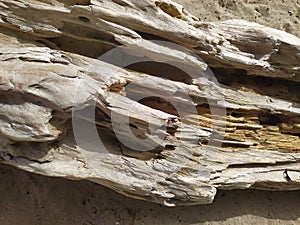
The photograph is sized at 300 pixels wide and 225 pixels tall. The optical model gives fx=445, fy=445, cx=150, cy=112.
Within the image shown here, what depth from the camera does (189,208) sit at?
3137 millimetres

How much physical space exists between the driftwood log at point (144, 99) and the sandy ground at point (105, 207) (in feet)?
0.96

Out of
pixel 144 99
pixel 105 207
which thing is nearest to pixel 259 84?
pixel 144 99

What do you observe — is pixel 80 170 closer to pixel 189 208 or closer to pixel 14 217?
pixel 14 217

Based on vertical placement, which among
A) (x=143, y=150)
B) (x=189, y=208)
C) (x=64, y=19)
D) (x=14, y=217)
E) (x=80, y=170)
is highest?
(x=64, y=19)

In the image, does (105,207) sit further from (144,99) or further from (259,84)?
(259,84)

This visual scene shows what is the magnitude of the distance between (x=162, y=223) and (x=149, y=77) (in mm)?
1063

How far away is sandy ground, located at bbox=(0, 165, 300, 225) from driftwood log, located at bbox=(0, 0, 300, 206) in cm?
29

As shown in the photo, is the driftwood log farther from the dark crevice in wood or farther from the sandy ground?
the sandy ground

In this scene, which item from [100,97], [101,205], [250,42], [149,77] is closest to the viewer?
[100,97]

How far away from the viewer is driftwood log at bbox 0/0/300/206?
248 centimetres

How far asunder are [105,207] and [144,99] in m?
0.86

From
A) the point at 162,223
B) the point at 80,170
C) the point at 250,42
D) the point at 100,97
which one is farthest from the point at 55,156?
the point at 250,42

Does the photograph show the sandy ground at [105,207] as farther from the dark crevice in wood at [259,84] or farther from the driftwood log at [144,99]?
the dark crevice in wood at [259,84]

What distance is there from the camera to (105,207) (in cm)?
305
